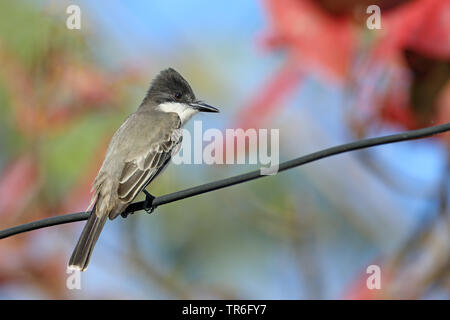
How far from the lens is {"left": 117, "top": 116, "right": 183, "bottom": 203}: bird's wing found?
249 centimetres

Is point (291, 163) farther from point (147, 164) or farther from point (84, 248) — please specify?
point (147, 164)

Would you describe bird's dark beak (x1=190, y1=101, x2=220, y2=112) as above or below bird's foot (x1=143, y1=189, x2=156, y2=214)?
above

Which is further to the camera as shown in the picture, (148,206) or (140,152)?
(140,152)

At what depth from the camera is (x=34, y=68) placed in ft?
10.1

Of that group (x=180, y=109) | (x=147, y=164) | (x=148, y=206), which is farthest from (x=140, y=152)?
(x=148, y=206)

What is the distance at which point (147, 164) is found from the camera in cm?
263

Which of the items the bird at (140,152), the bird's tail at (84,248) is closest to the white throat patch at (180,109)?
the bird at (140,152)

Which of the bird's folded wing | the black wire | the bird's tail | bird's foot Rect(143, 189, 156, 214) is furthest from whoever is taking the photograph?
the bird's folded wing

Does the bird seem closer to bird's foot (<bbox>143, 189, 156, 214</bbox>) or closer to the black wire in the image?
bird's foot (<bbox>143, 189, 156, 214</bbox>)

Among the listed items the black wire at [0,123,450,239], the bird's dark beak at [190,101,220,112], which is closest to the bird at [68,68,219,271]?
the bird's dark beak at [190,101,220,112]

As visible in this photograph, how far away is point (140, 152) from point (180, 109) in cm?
42

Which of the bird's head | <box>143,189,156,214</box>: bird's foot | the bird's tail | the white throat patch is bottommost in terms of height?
the bird's tail

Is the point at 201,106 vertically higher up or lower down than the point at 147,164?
higher up

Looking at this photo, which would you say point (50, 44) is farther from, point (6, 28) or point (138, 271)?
point (138, 271)
